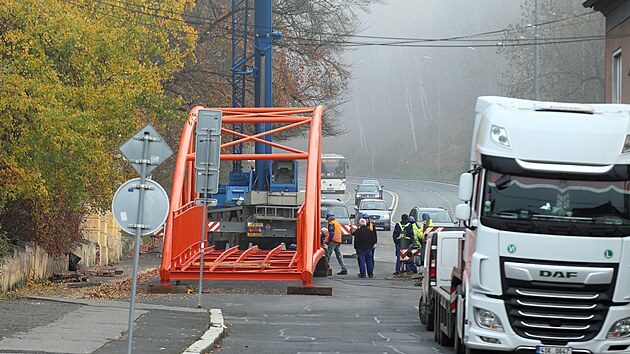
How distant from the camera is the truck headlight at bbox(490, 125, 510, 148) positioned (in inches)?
513

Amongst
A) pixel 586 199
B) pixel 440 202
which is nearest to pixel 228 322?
pixel 586 199

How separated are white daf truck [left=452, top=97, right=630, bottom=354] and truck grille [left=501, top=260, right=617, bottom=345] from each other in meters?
0.01

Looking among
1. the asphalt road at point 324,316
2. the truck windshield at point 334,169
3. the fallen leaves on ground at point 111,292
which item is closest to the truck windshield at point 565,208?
the asphalt road at point 324,316

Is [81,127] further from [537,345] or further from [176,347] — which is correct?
[537,345]

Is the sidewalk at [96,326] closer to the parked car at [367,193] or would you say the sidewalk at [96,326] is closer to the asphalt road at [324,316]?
the asphalt road at [324,316]

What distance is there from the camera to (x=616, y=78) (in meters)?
32.8

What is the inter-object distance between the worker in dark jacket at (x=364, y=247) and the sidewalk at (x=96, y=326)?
11.6 metres

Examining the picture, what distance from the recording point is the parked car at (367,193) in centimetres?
7857

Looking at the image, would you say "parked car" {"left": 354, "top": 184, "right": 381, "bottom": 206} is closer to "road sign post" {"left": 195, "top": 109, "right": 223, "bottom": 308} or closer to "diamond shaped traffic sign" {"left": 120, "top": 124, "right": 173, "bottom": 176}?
"road sign post" {"left": 195, "top": 109, "right": 223, "bottom": 308}

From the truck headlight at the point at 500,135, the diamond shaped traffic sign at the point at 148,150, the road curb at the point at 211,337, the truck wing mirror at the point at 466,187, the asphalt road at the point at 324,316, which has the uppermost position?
the truck headlight at the point at 500,135

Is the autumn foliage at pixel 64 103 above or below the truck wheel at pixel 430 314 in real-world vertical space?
above

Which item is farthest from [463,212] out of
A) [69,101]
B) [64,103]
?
[69,101]

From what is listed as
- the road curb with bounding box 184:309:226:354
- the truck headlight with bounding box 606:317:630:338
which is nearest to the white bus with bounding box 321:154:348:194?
the road curb with bounding box 184:309:226:354

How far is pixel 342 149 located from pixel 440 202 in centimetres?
6542
